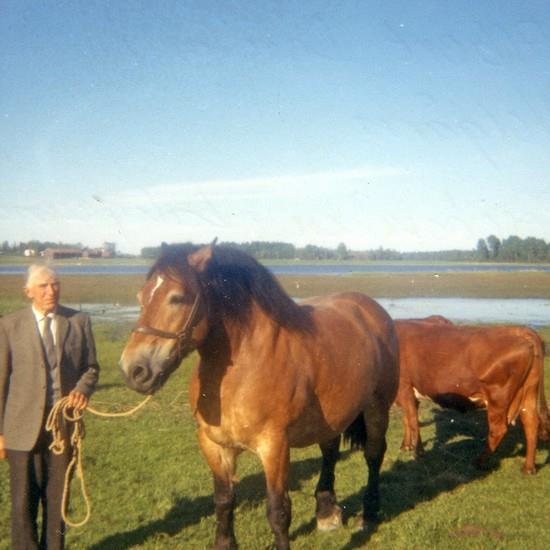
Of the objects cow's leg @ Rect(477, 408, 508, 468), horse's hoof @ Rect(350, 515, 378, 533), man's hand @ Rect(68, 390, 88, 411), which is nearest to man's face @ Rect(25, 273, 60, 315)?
→ man's hand @ Rect(68, 390, 88, 411)

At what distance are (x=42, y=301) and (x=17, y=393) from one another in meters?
0.66

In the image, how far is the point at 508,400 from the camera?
6.96 meters

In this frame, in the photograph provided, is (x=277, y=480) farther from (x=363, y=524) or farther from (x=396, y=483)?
(x=396, y=483)

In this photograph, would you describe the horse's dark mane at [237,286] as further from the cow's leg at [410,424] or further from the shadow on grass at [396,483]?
the cow's leg at [410,424]

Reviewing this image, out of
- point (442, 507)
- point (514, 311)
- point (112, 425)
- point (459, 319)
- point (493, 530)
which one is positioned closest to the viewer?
point (493, 530)

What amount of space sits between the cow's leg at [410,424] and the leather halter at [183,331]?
15.6 feet

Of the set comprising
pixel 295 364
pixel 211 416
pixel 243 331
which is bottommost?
pixel 211 416

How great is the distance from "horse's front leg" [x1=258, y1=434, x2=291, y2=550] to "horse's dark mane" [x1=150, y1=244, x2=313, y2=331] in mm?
873

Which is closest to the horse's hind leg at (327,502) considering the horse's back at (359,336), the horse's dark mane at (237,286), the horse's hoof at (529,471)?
the horse's back at (359,336)

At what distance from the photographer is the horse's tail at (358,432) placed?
19.3 ft

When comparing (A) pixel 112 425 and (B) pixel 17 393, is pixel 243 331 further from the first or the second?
(A) pixel 112 425

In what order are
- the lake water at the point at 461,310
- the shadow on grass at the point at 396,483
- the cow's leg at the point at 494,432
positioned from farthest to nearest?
the lake water at the point at 461,310 < the cow's leg at the point at 494,432 < the shadow on grass at the point at 396,483

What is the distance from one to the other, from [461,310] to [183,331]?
26126 millimetres

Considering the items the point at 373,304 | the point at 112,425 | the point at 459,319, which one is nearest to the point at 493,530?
the point at 373,304
